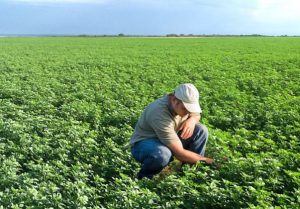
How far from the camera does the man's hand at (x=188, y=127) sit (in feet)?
17.5

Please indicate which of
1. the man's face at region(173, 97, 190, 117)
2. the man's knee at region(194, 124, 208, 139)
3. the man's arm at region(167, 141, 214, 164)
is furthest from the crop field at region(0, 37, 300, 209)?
the man's face at region(173, 97, 190, 117)

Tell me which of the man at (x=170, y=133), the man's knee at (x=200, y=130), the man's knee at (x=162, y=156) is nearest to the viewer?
the man at (x=170, y=133)

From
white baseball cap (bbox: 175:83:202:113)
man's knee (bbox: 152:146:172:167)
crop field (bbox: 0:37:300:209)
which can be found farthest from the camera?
man's knee (bbox: 152:146:172:167)

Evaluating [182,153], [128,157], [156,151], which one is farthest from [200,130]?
[128,157]

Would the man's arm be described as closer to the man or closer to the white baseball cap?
the man

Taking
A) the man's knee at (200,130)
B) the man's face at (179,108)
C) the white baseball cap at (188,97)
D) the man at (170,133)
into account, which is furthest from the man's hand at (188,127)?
the white baseball cap at (188,97)

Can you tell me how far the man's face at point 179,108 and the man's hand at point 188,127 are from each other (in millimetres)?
350

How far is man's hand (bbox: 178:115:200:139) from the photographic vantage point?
5.34m

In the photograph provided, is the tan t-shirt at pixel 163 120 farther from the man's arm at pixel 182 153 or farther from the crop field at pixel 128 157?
the crop field at pixel 128 157

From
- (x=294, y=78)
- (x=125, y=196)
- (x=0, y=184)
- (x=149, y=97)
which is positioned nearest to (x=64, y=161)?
(x=0, y=184)

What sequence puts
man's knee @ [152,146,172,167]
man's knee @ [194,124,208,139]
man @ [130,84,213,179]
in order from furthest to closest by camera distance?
man's knee @ [194,124,208,139] → man's knee @ [152,146,172,167] → man @ [130,84,213,179]

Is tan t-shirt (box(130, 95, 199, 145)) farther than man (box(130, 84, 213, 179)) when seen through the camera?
Yes

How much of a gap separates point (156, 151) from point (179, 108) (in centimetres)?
64

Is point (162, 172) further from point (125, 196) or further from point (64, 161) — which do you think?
point (64, 161)
